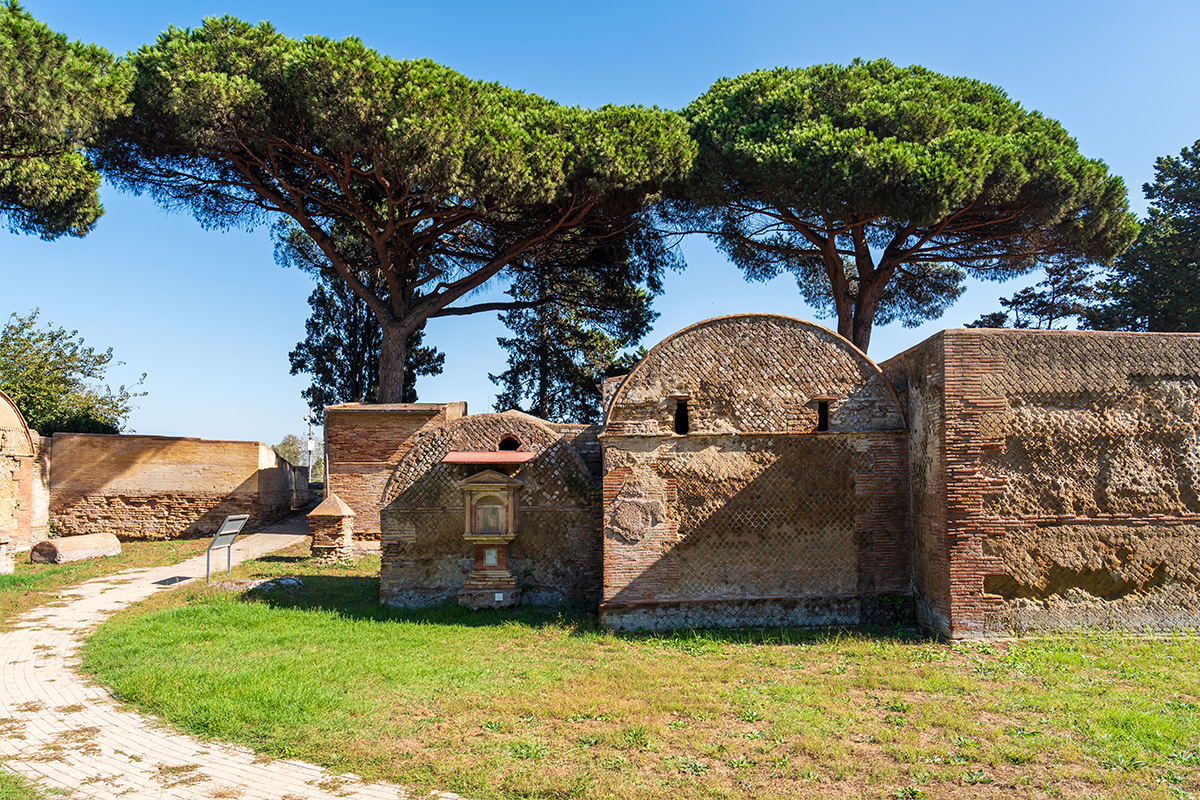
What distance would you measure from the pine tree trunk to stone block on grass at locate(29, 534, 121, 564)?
773 cm

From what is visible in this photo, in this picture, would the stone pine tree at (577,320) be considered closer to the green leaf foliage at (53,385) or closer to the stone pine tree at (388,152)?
the stone pine tree at (388,152)

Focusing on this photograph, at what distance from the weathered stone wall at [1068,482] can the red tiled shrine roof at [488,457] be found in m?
5.97

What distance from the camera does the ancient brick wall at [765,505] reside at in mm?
9406

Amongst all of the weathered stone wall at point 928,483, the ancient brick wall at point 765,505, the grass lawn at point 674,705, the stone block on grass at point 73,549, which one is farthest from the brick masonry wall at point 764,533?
the stone block on grass at point 73,549

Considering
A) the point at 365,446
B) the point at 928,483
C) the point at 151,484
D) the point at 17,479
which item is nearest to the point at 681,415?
the point at 928,483

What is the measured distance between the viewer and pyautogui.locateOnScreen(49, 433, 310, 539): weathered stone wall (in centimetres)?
1933

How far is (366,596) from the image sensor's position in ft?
38.4

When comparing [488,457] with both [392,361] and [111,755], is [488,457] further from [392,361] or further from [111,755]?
[392,361]

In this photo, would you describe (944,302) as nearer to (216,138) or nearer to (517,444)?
(517,444)

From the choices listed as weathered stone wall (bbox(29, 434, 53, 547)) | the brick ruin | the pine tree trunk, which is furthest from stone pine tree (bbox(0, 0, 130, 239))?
the pine tree trunk

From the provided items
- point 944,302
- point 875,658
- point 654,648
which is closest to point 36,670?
point 654,648

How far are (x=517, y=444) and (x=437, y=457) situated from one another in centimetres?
131

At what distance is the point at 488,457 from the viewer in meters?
10.4

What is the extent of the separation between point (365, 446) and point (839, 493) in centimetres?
1366
